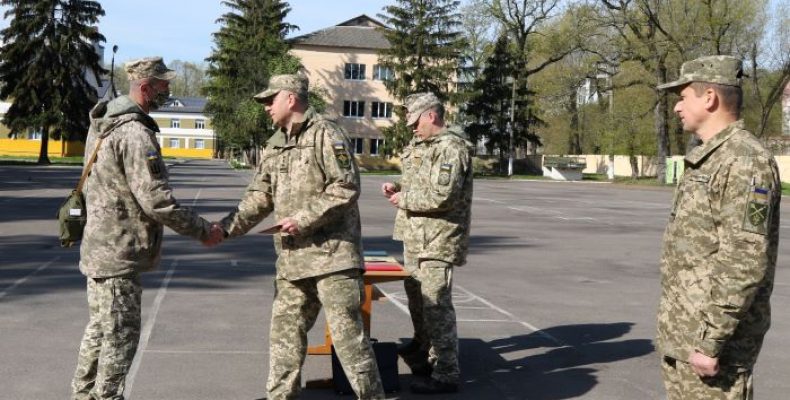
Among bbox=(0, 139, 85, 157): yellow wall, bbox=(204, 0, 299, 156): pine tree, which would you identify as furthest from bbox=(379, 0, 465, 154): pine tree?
bbox=(0, 139, 85, 157): yellow wall

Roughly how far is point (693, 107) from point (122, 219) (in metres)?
3.04

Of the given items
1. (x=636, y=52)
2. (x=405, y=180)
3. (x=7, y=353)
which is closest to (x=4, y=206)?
(x=7, y=353)

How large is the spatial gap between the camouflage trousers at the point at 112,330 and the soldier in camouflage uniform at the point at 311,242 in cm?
79

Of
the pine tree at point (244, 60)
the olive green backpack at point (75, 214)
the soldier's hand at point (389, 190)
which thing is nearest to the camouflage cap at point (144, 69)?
the olive green backpack at point (75, 214)

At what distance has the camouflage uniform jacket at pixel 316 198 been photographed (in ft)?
16.1

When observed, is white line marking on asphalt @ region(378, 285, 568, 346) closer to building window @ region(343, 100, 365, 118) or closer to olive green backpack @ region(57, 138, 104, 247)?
olive green backpack @ region(57, 138, 104, 247)

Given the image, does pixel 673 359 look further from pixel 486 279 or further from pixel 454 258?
pixel 486 279

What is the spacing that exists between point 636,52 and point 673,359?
51330 mm

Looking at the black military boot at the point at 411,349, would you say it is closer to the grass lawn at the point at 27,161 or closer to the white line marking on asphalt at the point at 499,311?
the white line marking on asphalt at the point at 499,311

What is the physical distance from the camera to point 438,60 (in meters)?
70.0

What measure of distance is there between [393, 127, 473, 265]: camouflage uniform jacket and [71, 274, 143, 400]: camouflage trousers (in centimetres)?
197

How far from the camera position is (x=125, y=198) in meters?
5.06

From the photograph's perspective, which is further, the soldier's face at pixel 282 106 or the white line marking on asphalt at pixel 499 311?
the white line marking on asphalt at pixel 499 311

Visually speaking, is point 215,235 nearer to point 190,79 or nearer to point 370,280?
point 370,280
